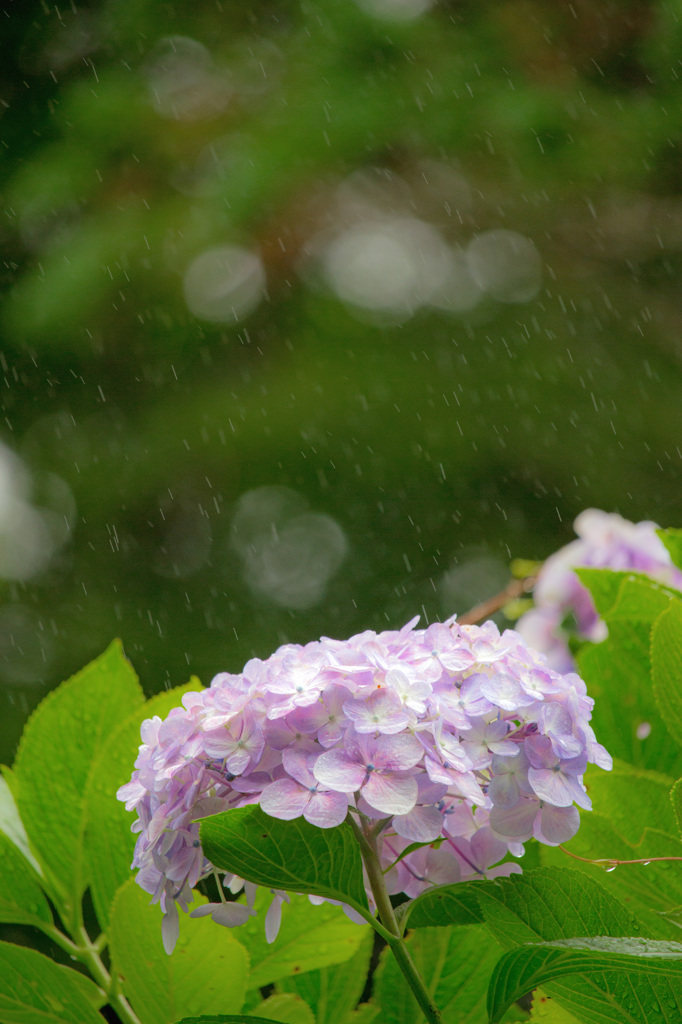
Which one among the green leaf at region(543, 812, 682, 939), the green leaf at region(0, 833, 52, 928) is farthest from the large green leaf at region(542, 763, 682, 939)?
the green leaf at region(0, 833, 52, 928)

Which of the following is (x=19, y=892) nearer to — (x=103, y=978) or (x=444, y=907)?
(x=103, y=978)

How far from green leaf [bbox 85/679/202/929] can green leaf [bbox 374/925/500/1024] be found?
0.12m

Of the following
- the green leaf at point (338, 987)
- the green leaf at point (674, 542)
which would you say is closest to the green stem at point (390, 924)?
the green leaf at point (338, 987)

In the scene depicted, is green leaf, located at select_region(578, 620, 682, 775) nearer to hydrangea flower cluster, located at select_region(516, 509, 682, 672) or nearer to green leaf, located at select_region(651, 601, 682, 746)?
green leaf, located at select_region(651, 601, 682, 746)

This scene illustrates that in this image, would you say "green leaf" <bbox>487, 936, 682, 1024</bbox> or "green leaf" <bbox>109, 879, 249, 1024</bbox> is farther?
"green leaf" <bbox>109, 879, 249, 1024</bbox>

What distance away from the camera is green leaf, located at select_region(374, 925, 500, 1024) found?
1.26 ft

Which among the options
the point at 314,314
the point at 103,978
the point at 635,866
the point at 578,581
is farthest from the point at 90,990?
the point at 314,314

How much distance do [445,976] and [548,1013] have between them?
44 mm

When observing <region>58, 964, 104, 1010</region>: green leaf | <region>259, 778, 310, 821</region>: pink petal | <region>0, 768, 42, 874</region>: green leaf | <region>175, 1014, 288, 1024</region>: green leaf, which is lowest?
<region>58, 964, 104, 1010</region>: green leaf

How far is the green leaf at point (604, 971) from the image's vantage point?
27cm

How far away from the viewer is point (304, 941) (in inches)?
15.6

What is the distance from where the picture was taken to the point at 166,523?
395 cm

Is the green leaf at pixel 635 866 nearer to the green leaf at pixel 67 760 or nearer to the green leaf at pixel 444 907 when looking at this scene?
the green leaf at pixel 444 907

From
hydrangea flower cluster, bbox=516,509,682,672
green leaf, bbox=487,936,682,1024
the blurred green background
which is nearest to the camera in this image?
green leaf, bbox=487,936,682,1024
